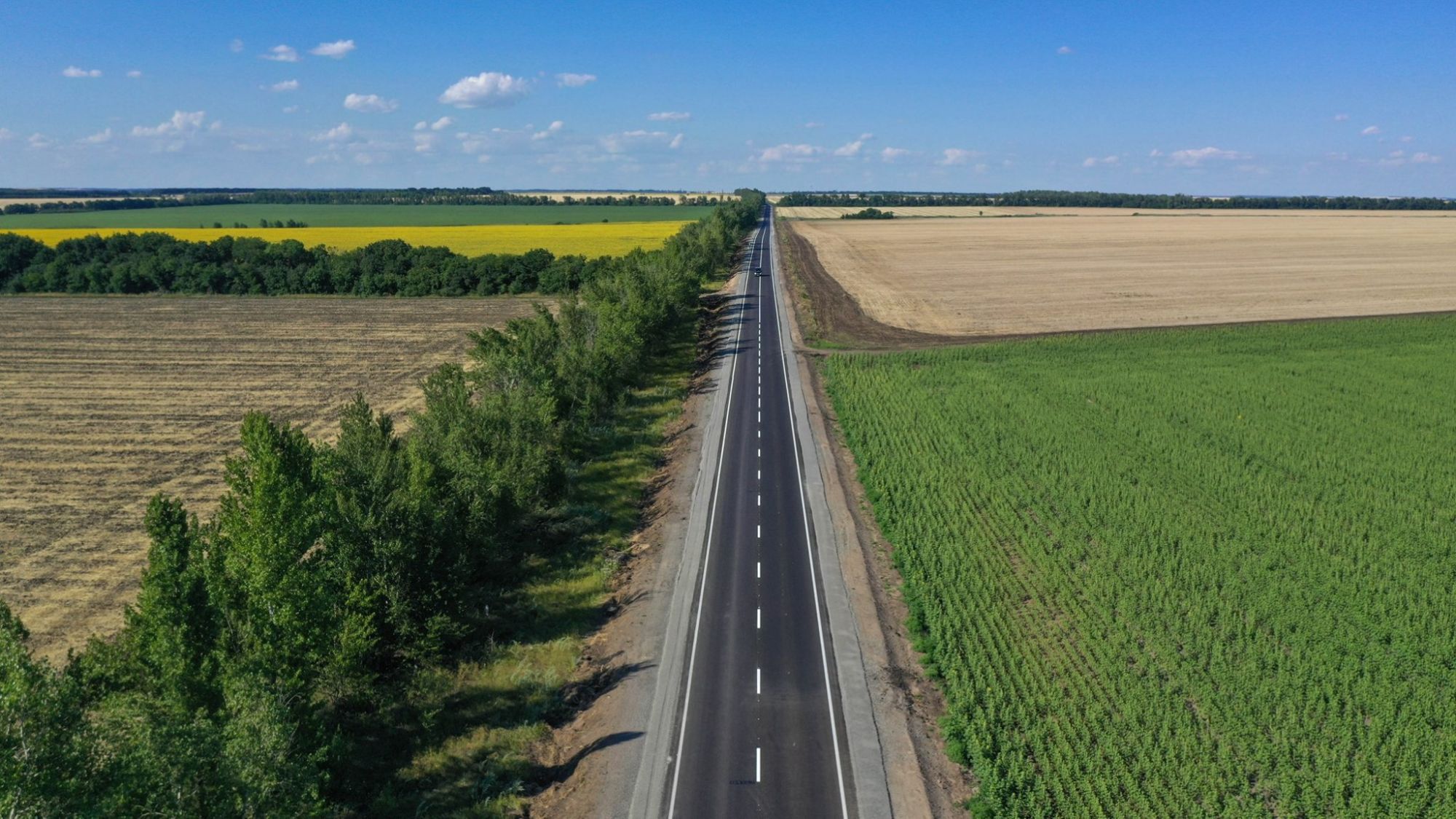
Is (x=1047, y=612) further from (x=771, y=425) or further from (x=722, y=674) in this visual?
(x=771, y=425)

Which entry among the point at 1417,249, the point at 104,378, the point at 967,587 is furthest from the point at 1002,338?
the point at 1417,249

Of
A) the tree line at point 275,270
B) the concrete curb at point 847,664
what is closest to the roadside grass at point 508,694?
the concrete curb at point 847,664

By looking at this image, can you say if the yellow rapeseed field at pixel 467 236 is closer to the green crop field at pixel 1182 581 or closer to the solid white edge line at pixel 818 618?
the solid white edge line at pixel 818 618

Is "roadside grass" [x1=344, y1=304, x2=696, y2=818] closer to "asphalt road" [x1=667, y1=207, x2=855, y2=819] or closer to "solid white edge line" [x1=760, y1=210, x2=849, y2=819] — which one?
"asphalt road" [x1=667, y1=207, x2=855, y2=819]

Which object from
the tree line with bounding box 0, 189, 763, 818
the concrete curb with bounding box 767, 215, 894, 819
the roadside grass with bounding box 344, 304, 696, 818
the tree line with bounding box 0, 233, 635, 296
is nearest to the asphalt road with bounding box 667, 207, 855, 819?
the concrete curb with bounding box 767, 215, 894, 819

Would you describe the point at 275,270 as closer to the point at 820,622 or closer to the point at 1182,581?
the point at 820,622
